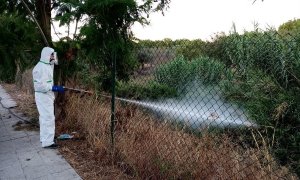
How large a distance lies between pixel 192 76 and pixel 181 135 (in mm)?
2134

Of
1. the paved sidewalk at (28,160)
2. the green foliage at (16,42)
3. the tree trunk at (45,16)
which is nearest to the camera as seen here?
the paved sidewalk at (28,160)

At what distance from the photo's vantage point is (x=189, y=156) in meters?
4.46

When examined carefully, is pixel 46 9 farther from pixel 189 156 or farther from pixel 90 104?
pixel 189 156

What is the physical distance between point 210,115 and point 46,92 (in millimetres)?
2935

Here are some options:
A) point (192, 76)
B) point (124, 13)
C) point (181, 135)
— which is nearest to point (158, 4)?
point (192, 76)

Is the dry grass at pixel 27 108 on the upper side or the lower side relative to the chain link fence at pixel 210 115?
lower

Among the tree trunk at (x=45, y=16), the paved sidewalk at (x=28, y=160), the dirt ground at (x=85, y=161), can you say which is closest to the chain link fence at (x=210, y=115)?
the dirt ground at (x=85, y=161)

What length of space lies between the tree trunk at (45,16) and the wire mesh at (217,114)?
7.05ft

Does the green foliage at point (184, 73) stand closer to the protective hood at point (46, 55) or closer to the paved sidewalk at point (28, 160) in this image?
the protective hood at point (46, 55)

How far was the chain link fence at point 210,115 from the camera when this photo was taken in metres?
4.34

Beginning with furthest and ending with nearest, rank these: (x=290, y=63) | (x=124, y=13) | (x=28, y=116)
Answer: (x=28, y=116)
(x=290, y=63)
(x=124, y=13)

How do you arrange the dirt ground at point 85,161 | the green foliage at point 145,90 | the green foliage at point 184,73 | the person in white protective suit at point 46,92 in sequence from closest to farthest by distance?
1. the dirt ground at point 85,161
2. the green foliage at point 184,73
3. the person in white protective suit at point 46,92
4. the green foliage at point 145,90

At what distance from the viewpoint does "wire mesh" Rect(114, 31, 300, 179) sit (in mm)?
4309

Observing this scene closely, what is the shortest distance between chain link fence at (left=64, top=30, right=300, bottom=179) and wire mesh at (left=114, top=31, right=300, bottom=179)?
0.01m
